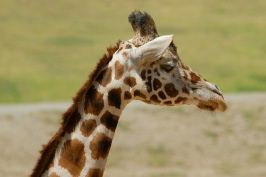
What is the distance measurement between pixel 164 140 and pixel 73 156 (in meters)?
18.5

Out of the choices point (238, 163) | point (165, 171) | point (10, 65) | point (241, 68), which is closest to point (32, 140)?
point (165, 171)

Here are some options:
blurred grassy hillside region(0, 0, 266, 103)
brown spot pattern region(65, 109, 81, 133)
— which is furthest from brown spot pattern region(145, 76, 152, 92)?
blurred grassy hillside region(0, 0, 266, 103)

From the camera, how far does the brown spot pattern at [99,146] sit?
36.0 feet

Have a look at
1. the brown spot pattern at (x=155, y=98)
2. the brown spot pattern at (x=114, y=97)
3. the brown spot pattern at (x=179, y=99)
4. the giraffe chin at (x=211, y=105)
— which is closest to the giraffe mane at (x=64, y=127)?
the brown spot pattern at (x=114, y=97)

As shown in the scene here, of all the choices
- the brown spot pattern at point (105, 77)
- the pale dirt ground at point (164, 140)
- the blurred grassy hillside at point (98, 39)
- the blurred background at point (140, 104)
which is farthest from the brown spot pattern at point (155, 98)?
the blurred grassy hillside at point (98, 39)

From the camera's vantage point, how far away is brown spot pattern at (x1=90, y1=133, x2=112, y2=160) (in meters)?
11.0

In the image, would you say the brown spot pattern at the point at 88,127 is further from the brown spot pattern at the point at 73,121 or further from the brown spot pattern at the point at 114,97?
the brown spot pattern at the point at 114,97

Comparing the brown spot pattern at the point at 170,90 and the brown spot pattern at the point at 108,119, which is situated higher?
Result: the brown spot pattern at the point at 170,90

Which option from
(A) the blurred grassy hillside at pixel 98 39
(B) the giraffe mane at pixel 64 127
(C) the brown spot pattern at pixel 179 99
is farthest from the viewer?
(A) the blurred grassy hillside at pixel 98 39

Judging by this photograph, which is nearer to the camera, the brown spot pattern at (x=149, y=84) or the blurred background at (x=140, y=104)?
the brown spot pattern at (x=149, y=84)

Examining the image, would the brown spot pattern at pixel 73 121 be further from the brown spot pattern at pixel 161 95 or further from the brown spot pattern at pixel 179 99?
the brown spot pattern at pixel 179 99

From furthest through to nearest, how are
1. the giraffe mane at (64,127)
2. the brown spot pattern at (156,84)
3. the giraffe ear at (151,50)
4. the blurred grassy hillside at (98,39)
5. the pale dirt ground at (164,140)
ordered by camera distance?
the blurred grassy hillside at (98,39)
the pale dirt ground at (164,140)
the brown spot pattern at (156,84)
the giraffe mane at (64,127)
the giraffe ear at (151,50)

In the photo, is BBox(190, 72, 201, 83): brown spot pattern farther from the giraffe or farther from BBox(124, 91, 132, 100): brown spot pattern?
BBox(124, 91, 132, 100): brown spot pattern

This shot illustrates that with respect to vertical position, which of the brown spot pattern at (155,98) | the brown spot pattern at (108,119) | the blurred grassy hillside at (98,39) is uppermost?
the blurred grassy hillside at (98,39)
